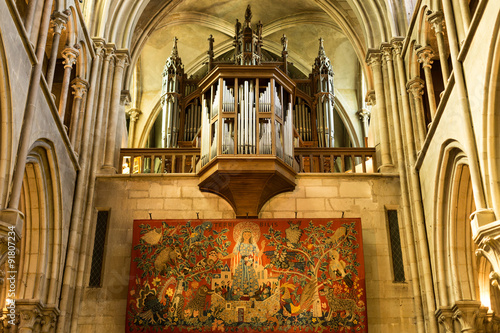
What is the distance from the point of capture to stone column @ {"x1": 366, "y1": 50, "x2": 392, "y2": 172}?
13078mm

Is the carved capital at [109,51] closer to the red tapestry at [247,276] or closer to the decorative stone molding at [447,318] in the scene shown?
the red tapestry at [247,276]

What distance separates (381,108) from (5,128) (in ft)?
25.8

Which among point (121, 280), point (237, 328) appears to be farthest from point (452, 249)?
point (121, 280)

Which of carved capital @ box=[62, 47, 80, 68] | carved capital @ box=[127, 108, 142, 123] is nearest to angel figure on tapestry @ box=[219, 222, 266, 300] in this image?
carved capital @ box=[62, 47, 80, 68]

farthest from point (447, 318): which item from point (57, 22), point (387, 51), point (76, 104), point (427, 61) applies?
point (57, 22)

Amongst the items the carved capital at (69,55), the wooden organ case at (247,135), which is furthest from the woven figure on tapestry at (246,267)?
the carved capital at (69,55)

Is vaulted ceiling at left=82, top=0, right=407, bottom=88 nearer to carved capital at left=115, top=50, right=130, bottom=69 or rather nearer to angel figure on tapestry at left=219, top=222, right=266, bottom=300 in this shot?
carved capital at left=115, top=50, right=130, bottom=69

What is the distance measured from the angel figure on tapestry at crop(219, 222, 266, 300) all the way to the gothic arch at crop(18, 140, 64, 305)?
115 inches

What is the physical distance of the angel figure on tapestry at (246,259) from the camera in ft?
37.6

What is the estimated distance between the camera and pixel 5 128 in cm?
834

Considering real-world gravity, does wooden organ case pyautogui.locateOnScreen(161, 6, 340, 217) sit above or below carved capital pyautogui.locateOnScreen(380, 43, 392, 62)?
below

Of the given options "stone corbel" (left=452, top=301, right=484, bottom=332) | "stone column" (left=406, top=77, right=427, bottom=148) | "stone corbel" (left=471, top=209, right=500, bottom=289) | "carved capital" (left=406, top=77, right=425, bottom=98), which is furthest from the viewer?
"carved capital" (left=406, top=77, right=425, bottom=98)

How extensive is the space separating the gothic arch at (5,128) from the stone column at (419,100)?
7384 millimetres

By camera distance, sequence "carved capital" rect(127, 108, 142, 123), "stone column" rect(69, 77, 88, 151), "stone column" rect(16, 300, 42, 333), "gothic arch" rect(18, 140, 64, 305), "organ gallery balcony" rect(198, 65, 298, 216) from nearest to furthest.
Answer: "stone column" rect(16, 300, 42, 333), "gothic arch" rect(18, 140, 64, 305), "organ gallery balcony" rect(198, 65, 298, 216), "stone column" rect(69, 77, 88, 151), "carved capital" rect(127, 108, 142, 123)
